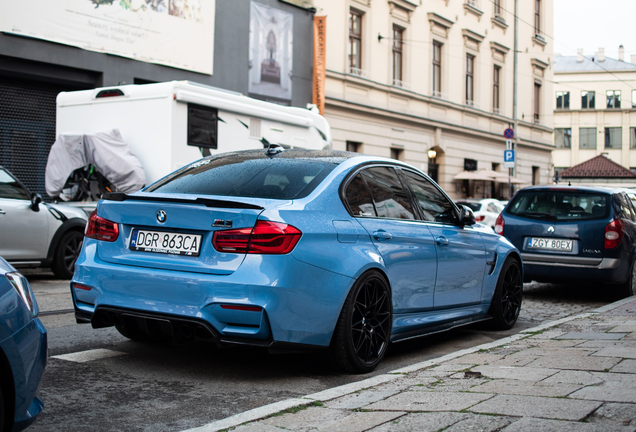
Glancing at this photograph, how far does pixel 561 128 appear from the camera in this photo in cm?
7725

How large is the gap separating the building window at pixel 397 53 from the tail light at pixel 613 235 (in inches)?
725

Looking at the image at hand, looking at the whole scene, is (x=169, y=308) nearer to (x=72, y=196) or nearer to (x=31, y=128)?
(x=72, y=196)

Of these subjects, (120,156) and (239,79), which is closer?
(120,156)

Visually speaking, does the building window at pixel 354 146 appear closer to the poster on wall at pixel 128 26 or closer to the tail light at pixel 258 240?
the poster on wall at pixel 128 26

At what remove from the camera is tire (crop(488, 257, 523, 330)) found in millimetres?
6664

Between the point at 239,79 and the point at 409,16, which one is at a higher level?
the point at 409,16

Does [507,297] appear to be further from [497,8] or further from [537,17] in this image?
[537,17]

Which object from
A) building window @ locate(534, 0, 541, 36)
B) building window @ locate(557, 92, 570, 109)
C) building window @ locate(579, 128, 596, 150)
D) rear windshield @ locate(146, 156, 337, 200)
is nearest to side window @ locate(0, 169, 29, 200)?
rear windshield @ locate(146, 156, 337, 200)

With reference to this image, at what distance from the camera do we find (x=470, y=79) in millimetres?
32250

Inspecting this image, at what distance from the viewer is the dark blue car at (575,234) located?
8.91 metres

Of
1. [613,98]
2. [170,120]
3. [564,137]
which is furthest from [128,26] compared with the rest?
[613,98]

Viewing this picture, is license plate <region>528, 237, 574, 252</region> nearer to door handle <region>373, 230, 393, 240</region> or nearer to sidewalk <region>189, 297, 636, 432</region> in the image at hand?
sidewalk <region>189, 297, 636, 432</region>

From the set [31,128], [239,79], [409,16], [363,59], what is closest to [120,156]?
[31,128]

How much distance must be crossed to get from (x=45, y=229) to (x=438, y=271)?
6.14 metres
